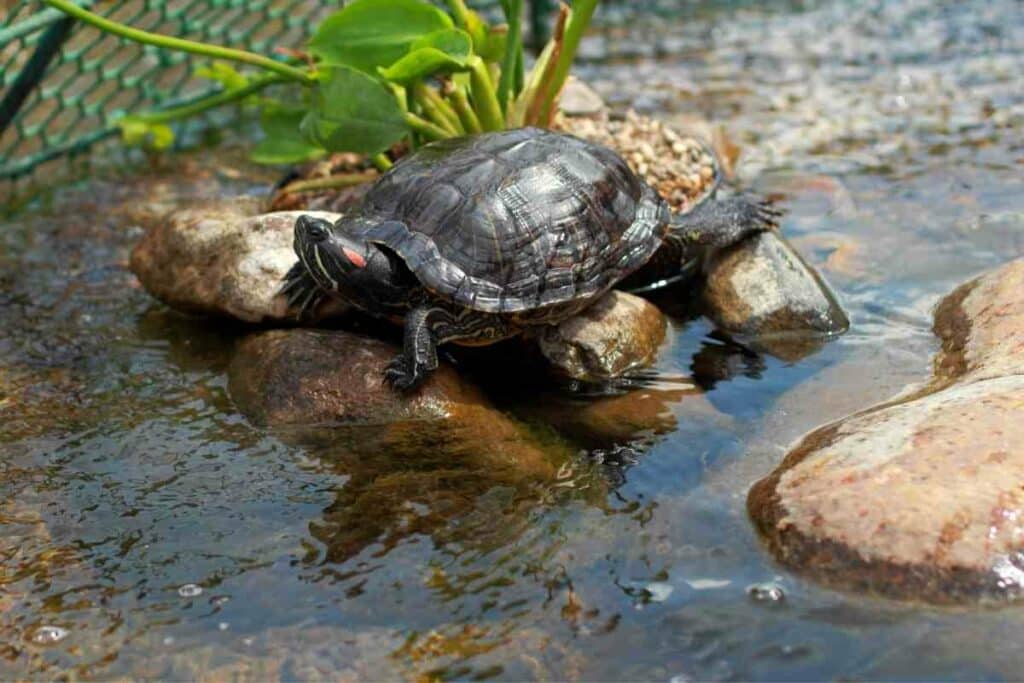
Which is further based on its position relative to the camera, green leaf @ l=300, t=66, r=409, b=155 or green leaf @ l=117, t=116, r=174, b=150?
green leaf @ l=117, t=116, r=174, b=150

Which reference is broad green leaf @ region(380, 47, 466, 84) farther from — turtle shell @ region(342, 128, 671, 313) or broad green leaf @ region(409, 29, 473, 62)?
turtle shell @ region(342, 128, 671, 313)

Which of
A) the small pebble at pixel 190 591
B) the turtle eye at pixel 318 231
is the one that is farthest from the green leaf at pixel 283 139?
the small pebble at pixel 190 591

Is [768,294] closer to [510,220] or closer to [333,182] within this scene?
[510,220]

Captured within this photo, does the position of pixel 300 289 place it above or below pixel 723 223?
below

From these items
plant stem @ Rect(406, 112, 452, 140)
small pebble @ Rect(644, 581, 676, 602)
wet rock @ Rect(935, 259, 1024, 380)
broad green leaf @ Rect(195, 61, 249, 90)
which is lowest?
small pebble @ Rect(644, 581, 676, 602)

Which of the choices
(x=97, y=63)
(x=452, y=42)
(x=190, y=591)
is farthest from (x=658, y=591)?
(x=97, y=63)

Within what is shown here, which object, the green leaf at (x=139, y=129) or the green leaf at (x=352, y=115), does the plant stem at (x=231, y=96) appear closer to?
the green leaf at (x=139, y=129)

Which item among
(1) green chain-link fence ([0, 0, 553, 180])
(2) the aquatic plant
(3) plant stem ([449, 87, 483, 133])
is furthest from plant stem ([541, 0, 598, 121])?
(1) green chain-link fence ([0, 0, 553, 180])

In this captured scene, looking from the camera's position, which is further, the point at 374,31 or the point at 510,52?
the point at 510,52
